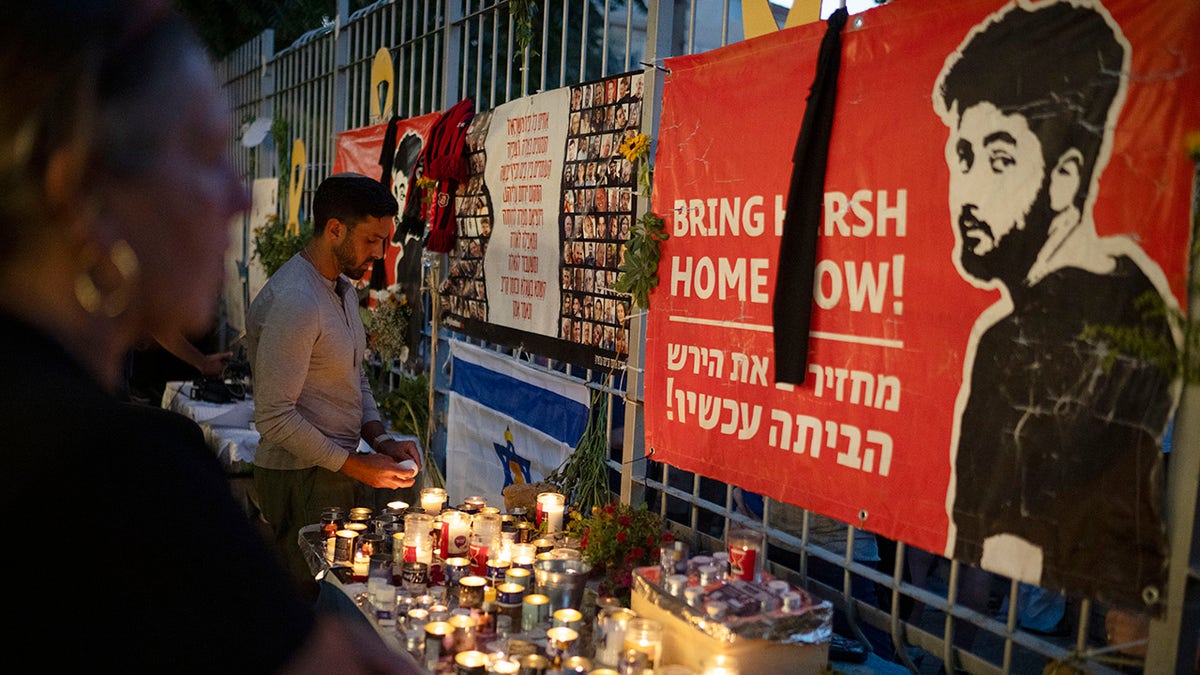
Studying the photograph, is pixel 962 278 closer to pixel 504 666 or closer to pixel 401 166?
pixel 504 666

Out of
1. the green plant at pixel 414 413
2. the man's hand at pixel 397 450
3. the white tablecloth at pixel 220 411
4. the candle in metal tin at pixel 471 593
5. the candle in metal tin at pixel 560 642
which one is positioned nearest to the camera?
the candle in metal tin at pixel 560 642

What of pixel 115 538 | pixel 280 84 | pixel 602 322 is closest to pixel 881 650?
pixel 602 322

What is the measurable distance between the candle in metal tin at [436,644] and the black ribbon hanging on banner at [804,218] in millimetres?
1067

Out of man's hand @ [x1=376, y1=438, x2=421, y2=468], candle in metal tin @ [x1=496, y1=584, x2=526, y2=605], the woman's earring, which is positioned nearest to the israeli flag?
man's hand @ [x1=376, y1=438, x2=421, y2=468]

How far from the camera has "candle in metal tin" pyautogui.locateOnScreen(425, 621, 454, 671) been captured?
2266mm

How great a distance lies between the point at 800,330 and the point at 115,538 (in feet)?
6.45

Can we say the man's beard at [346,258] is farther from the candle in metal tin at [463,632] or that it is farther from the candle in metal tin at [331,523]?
the candle in metal tin at [463,632]

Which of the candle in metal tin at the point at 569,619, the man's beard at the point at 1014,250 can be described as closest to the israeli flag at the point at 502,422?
the candle in metal tin at the point at 569,619

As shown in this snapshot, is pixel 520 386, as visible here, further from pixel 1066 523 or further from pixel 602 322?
pixel 1066 523

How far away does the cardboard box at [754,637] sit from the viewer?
207 centimetres

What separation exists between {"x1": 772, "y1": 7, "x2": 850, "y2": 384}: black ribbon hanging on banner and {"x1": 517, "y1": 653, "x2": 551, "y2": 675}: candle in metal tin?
94cm

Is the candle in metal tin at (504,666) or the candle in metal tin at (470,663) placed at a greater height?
the candle in metal tin at (470,663)

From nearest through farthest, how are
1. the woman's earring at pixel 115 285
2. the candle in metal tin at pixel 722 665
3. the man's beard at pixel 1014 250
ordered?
the woman's earring at pixel 115 285
the man's beard at pixel 1014 250
the candle in metal tin at pixel 722 665

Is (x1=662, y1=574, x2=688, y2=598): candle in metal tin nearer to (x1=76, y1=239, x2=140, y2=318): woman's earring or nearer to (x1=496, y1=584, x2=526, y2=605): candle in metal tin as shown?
(x1=496, y1=584, x2=526, y2=605): candle in metal tin
